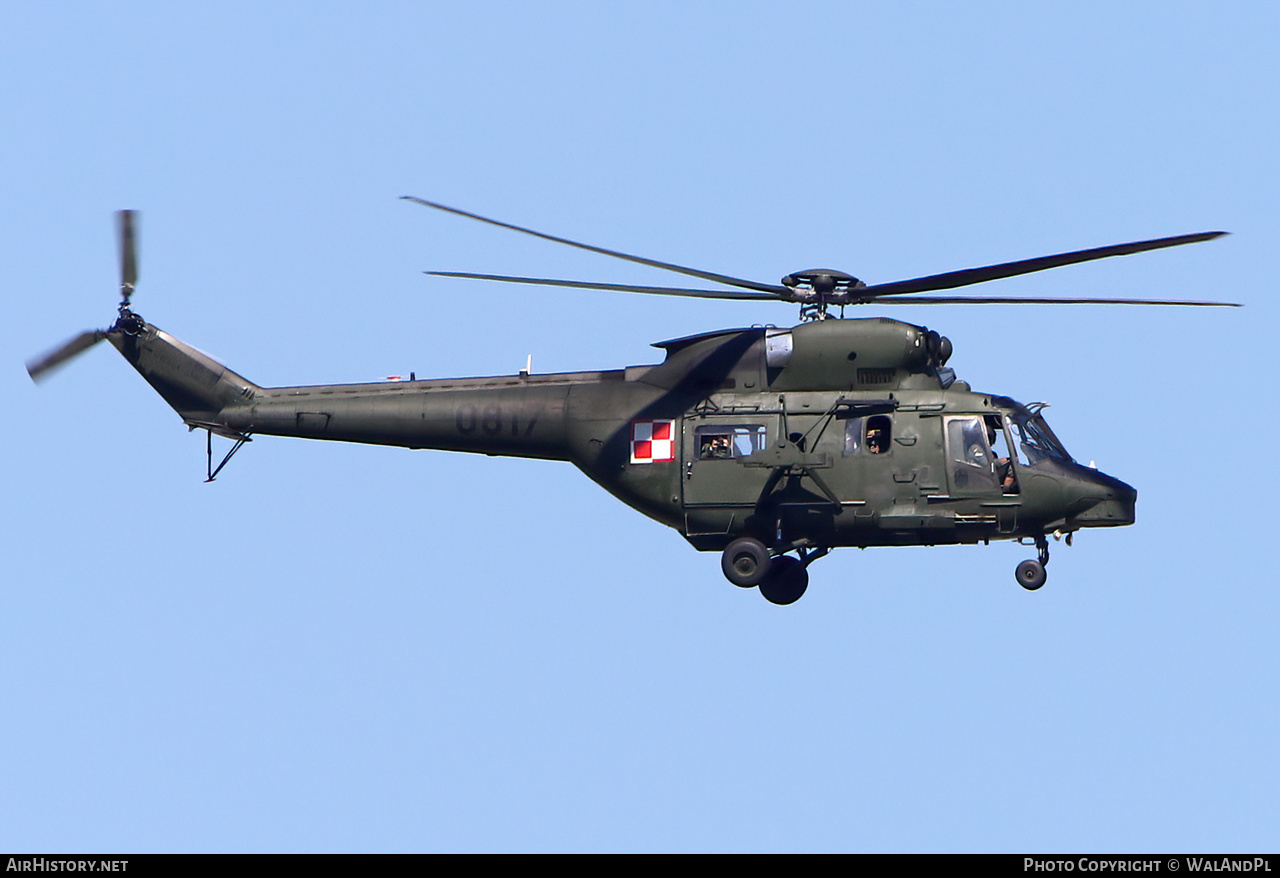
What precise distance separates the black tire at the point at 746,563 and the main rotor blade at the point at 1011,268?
3678mm

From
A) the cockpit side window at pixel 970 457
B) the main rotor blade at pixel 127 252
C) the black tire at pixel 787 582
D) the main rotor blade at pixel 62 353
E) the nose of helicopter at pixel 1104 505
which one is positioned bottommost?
the black tire at pixel 787 582

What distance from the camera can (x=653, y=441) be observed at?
26.0 meters

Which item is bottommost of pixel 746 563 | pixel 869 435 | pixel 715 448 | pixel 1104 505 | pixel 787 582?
pixel 787 582

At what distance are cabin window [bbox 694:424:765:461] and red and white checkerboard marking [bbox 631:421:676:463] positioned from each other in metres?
0.40

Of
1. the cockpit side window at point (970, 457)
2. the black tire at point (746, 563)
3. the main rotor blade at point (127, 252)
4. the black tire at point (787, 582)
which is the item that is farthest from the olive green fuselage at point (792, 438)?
the main rotor blade at point (127, 252)

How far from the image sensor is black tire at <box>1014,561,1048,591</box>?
970 inches

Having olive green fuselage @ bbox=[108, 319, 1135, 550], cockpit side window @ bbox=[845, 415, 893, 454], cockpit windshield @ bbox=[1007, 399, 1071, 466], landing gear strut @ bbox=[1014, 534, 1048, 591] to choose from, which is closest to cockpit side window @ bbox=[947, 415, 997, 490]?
olive green fuselage @ bbox=[108, 319, 1135, 550]

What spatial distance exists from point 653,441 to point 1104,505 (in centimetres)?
608

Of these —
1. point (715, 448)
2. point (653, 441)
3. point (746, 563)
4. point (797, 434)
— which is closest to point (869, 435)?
point (797, 434)

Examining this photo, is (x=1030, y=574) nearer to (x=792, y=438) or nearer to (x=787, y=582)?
(x=787, y=582)

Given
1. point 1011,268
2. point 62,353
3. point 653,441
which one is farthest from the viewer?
point 62,353

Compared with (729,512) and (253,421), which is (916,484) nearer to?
(729,512)

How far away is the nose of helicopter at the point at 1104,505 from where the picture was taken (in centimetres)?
2488

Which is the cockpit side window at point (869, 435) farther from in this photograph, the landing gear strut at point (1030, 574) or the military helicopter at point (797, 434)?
the landing gear strut at point (1030, 574)
